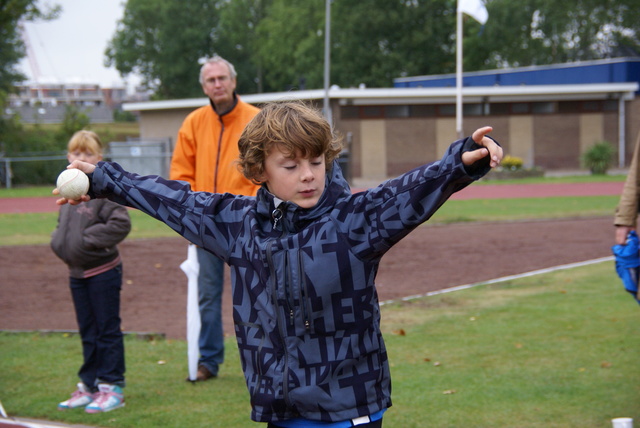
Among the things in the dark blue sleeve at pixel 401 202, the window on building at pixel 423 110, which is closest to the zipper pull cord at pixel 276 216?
the dark blue sleeve at pixel 401 202

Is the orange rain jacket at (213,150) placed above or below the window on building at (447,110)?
below

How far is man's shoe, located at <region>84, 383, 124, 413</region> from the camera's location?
5.39 meters

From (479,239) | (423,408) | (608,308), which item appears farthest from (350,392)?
(479,239)

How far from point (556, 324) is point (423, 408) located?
274 cm

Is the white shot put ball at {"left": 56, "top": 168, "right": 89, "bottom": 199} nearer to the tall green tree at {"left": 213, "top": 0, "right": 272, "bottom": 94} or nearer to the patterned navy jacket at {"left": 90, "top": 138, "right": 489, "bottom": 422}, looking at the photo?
the patterned navy jacket at {"left": 90, "top": 138, "right": 489, "bottom": 422}

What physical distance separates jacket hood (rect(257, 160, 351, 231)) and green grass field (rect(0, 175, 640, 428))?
258cm

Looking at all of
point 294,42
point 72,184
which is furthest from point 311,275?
point 294,42

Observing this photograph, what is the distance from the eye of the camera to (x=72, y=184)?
3.01 m

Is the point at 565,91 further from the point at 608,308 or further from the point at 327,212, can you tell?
the point at 327,212

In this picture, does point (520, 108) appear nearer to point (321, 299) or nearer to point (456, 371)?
point (456, 371)

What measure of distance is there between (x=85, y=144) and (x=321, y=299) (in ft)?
10.4

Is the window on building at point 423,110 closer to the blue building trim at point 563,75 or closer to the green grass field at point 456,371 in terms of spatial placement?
the blue building trim at point 563,75

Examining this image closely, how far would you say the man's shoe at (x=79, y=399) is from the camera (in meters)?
5.48

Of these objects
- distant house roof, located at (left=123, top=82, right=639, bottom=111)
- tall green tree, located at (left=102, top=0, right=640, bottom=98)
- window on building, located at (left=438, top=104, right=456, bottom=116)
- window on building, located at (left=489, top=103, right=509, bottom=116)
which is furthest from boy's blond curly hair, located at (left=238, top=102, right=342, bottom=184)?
tall green tree, located at (left=102, top=0, right=640, bottom=98)
